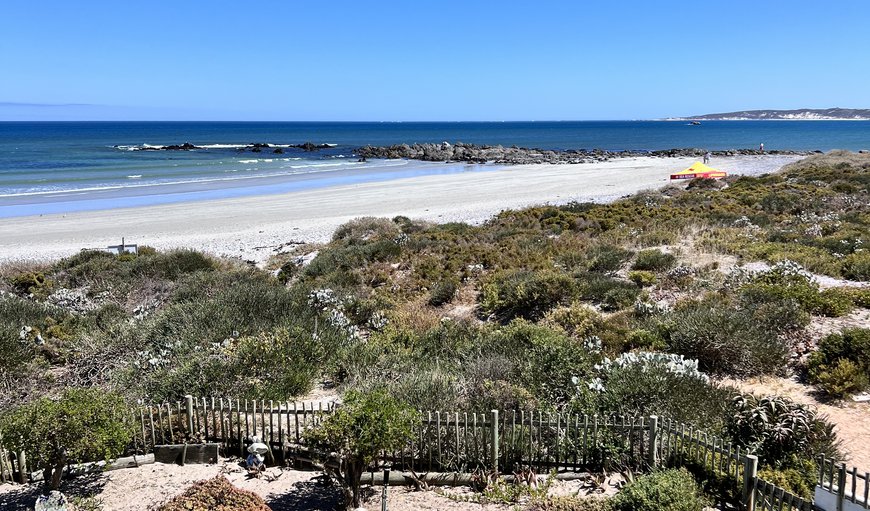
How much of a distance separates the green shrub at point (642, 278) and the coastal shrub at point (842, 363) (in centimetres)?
429

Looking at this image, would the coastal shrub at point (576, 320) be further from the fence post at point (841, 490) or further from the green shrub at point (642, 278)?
the fence post at point (841, 490)

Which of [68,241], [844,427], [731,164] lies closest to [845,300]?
[844,427]

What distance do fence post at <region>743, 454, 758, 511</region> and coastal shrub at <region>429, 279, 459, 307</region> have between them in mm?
9149

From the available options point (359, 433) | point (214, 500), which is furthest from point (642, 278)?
point (214, 500)

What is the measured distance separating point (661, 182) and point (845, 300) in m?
35.0

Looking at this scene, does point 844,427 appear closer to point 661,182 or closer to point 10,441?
point 10,441

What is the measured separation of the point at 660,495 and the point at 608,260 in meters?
10.5

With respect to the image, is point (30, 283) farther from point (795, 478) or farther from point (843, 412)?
point (843, 412)

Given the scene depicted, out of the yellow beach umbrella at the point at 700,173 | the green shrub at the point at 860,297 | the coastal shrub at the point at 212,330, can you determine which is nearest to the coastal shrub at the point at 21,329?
the coastal shrub at the point at 212,330

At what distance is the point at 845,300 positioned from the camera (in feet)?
37.6

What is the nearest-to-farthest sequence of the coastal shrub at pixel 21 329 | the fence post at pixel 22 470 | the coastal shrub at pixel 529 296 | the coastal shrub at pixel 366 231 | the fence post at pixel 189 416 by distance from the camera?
the fence post at pixel 22 470
the fence post at pixel 189 416
the coastal shrub at pixel 21 329
the coastal shrub at pixel 529 296
the coastal shrub at pixel 366 231

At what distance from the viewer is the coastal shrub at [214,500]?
16.5ft

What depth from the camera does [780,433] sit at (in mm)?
6430

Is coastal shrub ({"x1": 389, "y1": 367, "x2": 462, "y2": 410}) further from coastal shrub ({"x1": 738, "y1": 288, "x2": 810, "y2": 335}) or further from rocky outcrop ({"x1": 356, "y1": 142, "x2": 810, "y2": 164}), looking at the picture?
rocky outcrop ({"x1": 356, "y1": 142, "x2": 810, "y2": 164})
